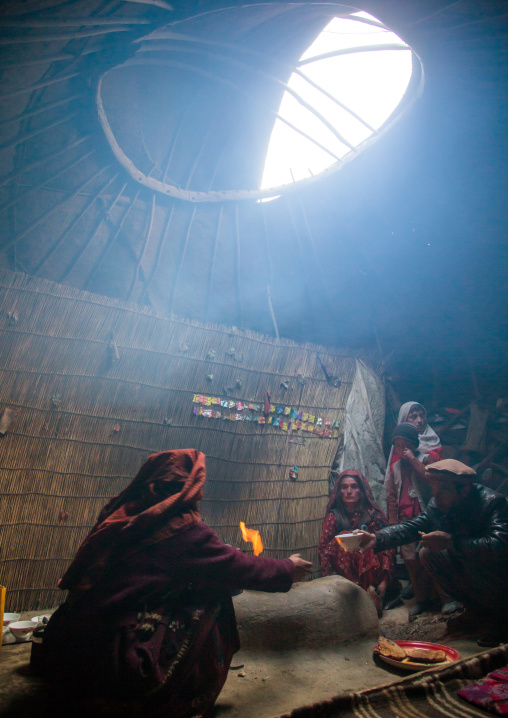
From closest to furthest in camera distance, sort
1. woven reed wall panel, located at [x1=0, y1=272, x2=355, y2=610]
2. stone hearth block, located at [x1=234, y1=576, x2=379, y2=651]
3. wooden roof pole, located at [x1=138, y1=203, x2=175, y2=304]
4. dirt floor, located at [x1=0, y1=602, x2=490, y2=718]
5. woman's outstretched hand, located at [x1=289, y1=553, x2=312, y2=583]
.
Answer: dirt floor, located at [x1=0, y1=602, x2=490, y2=718]
woman's outstretched hand, located at [x1=289, y1=553, x2=312, y2=583]
stone hearth block, located at [x1=234, y1=576, x2=379, y2=651]
woven reed wall panel, located at [x1=0, y1=272, x2=355, y2=610]
wooden roof pole, located at [x1=138, y1=203, x2=175, y2=304]

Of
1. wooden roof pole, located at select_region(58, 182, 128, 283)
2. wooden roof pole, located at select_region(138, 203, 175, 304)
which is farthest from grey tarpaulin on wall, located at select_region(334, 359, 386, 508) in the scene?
wooden roof pole, located at select_region(58, 182, 128, 283)

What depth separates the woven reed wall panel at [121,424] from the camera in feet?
9.62

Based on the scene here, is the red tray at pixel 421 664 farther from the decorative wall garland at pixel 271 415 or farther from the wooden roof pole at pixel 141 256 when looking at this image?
the wooden roof pole at pixel 141 256

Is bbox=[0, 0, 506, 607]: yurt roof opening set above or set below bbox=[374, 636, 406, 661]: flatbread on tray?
above

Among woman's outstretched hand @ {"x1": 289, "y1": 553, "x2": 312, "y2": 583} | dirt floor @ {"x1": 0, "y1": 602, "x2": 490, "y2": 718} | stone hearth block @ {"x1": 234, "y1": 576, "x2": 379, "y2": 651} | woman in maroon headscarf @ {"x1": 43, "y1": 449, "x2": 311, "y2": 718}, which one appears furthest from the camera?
stone hearth block @ {"x1": 234, "y1": 576, "x2": 379, "y2": 651}

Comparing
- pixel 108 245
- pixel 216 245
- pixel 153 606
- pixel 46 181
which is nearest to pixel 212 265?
pixel 216 245

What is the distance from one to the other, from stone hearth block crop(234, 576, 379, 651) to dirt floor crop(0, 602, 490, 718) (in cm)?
5

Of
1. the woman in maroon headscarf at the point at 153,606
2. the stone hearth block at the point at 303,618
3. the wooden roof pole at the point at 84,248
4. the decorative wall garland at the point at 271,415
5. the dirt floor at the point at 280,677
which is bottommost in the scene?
the dirt floor at the point at 280,677

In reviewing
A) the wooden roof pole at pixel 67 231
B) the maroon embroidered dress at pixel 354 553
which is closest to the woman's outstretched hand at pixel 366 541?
the maroon embroidered dress at pixel 354 553

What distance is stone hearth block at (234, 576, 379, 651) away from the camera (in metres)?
2.44

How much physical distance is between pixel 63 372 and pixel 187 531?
A: 79.1 inches

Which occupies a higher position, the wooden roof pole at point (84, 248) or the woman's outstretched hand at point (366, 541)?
the wooden roof pole at point (84, 248)

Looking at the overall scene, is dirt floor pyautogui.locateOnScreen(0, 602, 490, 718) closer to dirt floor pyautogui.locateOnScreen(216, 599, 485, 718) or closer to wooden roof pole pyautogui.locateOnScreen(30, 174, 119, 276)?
dirt floor pyautogui.locateOnScreen(216, 599, 485, 718)

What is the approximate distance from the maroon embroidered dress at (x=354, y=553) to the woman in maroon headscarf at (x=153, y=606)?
1.78 m
